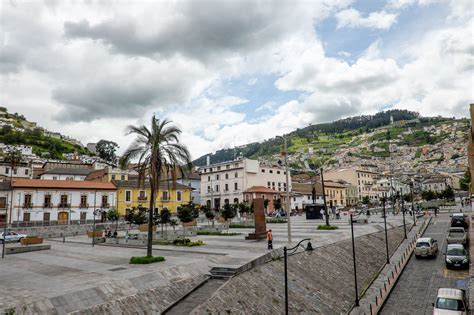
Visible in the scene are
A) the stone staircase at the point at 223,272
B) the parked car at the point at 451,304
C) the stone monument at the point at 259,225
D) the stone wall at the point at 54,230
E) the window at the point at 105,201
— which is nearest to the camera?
the parked car at the point at 451,304

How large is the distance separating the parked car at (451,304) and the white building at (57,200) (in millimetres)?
49497

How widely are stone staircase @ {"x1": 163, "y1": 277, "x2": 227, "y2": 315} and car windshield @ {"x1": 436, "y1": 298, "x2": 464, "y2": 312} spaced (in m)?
10.4

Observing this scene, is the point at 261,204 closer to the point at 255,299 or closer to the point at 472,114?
the point at 255,299

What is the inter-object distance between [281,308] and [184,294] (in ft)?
16.6

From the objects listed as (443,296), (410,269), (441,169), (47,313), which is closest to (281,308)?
(443,296)

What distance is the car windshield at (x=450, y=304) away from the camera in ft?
47.7

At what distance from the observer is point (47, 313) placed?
10.9m

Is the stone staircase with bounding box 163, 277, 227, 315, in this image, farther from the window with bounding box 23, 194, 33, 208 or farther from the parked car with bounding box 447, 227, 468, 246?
the window with bounding box 23, 194, 33, 208

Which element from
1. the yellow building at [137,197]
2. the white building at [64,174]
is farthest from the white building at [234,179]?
the white building at [64,174]

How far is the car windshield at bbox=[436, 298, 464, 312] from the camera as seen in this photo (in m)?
14.5

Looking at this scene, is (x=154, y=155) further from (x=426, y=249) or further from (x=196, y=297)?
(x=426, y=249)

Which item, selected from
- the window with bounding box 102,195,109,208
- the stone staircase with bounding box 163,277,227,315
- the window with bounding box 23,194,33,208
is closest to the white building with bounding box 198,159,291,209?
the window with bounding box 102,195,109,208

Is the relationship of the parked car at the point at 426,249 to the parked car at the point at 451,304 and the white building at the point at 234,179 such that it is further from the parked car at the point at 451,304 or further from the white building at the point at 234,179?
the white building at the point at 234,179

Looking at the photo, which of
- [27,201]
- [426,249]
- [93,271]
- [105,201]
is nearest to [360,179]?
[105,201]
